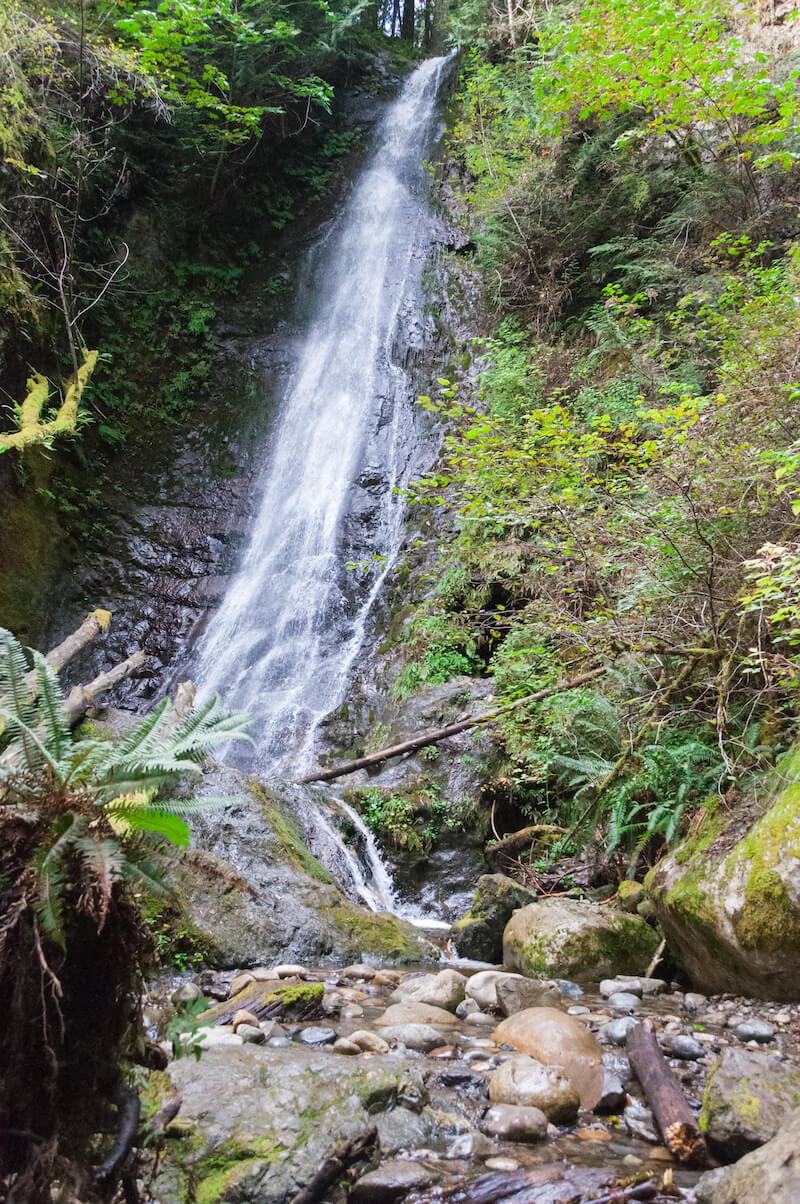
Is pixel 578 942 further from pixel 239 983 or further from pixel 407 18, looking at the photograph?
pixel 407 18

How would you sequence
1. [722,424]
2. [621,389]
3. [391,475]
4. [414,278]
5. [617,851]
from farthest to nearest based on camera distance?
[414,278]
[391,475]
[621,389]
[617,851]
[722,424]

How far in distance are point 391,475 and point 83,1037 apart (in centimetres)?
1126

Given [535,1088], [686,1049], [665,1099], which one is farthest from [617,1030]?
[535,1088]

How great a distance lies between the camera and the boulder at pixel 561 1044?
2736 millimetres

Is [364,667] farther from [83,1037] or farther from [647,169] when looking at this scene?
[647,169]

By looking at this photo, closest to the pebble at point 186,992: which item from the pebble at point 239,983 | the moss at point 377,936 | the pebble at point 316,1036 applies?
the pebble at point 239,983

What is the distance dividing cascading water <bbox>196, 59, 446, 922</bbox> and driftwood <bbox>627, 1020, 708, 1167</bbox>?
12.1 feet

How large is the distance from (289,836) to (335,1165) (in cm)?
384

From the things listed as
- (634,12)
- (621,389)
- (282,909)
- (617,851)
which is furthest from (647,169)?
(282,909)

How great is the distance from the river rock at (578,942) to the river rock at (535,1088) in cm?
144

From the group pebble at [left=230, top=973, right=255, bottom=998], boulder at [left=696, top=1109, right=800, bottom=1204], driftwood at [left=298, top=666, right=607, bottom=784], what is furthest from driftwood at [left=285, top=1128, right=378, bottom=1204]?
driftwood at [left=298, top=666, right=607, bottom=784]

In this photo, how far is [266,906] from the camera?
4.74 meters

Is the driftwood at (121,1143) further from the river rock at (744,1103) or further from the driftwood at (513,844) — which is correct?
the driftwood at (513,844)

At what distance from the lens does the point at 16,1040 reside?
4.46ft
